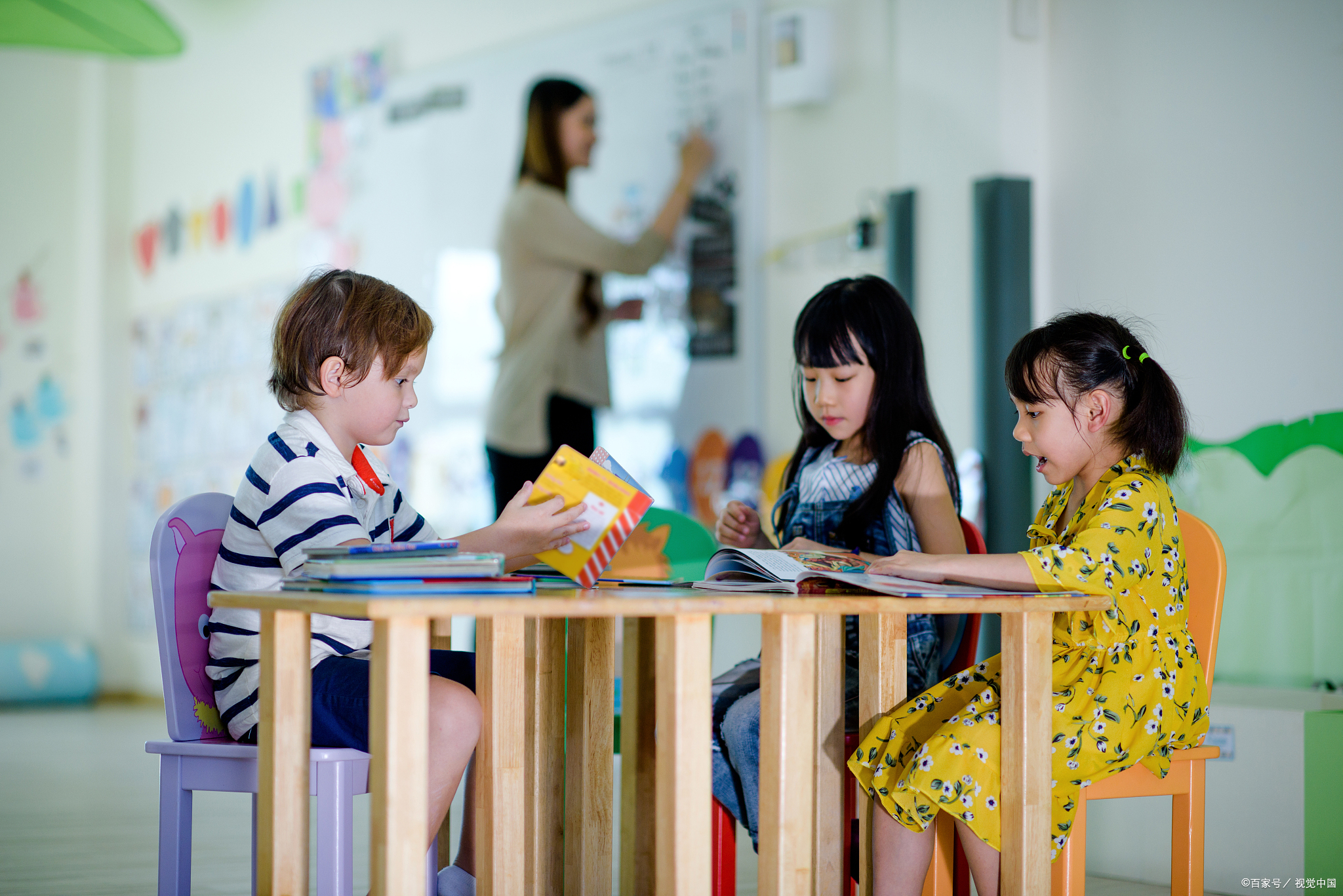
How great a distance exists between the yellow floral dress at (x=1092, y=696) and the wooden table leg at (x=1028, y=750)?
3cm

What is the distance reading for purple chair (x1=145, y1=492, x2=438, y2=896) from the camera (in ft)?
4.52

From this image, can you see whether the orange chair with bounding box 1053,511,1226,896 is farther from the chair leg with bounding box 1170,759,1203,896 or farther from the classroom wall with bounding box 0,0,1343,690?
the classroom wall with bounding box 0,0,1343,690

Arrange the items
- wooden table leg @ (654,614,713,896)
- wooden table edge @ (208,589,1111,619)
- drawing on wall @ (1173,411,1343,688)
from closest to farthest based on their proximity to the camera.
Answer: wooden table edge @ (208,589,1111,619), wooden table leg @ (654,614,713,896), drawing on wall @ (1173,411,1343,688)

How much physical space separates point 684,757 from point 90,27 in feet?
14.6

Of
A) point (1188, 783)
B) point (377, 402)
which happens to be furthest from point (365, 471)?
point (1188, 783)

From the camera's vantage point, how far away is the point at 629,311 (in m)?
3.41

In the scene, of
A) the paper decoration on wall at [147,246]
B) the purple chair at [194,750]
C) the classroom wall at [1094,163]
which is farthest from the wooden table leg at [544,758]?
the paper decoration on wall at [147,246]

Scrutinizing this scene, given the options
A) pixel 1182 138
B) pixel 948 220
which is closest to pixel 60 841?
pixel 948 220

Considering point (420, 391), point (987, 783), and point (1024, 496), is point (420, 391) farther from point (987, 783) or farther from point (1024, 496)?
point (987, 783)

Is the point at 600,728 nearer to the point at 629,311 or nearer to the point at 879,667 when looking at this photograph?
the point at 879,667

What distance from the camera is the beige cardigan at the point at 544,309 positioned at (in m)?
3.21

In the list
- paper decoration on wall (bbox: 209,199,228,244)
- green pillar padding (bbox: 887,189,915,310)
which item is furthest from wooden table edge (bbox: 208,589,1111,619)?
paper decoration on wall (bbox: 209,199,228,244)

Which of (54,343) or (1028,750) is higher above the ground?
(54,343)

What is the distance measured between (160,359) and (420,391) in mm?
1701
